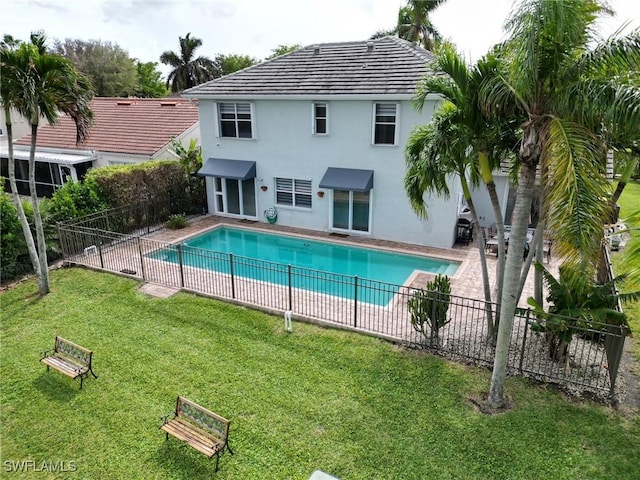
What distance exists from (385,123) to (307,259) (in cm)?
685

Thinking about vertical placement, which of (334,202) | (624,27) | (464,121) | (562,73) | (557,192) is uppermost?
(624,27)

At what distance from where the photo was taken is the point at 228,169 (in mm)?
21984

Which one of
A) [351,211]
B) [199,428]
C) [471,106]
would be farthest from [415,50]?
[199,428]

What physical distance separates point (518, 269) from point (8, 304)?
47.5 feet

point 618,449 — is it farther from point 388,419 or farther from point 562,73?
point 562,73

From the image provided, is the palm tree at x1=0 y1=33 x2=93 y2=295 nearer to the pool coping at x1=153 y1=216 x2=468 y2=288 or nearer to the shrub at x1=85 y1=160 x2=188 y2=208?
the shrub at x1=85 y1=160 x2=188 y2=208

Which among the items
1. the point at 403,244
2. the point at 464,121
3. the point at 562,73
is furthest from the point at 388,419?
the point at 403,244

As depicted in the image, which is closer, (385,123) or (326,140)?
(385,123)

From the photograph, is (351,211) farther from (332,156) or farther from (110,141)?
(110,141)

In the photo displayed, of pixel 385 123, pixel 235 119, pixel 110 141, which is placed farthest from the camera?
pixel 110 141

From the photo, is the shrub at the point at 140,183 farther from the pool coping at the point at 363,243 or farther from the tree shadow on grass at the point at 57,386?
the tree shadow on grass at the point at 57,386

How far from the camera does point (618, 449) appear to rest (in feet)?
24.4

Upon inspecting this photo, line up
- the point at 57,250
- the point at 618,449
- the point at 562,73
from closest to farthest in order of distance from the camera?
the point at 562,73, the point at 618,449, the point at 57,250

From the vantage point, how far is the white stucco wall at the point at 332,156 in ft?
60.7
